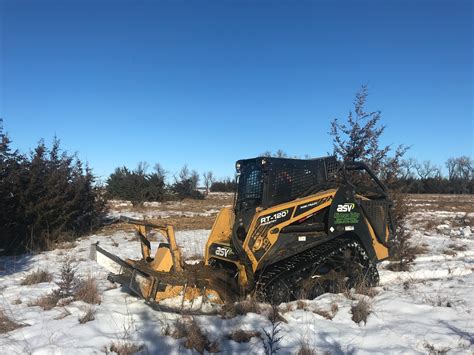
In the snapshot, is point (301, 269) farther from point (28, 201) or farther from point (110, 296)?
point (28, 201)

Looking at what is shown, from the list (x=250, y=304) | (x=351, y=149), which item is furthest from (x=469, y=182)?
(x=250, y=304)

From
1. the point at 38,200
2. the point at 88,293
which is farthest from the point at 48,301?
the point at 38,200

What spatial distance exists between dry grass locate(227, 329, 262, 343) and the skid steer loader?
3.30 feet

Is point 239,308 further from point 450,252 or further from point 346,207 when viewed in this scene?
point 450,252

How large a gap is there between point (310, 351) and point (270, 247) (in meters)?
2.30

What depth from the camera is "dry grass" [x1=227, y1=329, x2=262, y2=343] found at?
16.1 feet

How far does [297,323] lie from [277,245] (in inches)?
57.3

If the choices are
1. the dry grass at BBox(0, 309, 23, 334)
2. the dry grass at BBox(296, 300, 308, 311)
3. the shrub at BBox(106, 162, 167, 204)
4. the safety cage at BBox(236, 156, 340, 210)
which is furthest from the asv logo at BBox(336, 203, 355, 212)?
the shrub at BBox(106, 162, 167, 204)

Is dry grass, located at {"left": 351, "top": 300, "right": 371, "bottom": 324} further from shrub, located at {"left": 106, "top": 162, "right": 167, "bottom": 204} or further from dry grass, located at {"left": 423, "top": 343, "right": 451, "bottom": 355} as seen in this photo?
shrub, located at {"left": 106, "top": 162, "right": 167, "bottom": 204}

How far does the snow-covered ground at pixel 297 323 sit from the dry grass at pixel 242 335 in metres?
0.07

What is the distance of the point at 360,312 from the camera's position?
5617mm

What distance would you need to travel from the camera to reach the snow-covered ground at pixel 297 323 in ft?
15.3

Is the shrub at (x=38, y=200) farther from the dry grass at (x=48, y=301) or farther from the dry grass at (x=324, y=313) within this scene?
the dry grass at (x=324, y=313)

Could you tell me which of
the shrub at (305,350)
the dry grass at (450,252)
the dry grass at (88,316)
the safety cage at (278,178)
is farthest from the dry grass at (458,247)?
the dry grass at (88,316)
